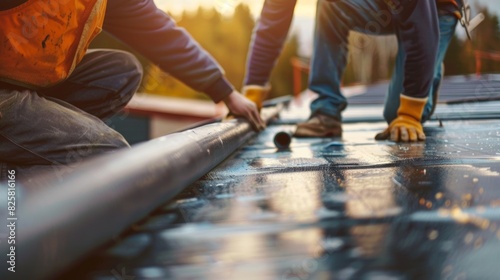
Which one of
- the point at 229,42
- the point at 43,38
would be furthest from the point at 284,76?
the point at 43,38

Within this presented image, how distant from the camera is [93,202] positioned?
28.4 inches

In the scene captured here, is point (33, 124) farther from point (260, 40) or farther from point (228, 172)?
point (260, 40)

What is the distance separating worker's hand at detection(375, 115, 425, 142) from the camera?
191 centimetres

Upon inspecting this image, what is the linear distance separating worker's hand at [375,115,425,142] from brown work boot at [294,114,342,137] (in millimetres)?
293

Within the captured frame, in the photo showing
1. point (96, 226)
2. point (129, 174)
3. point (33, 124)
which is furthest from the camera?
point (33, 124)

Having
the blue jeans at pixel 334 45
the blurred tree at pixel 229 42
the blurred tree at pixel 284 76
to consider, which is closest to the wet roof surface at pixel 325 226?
the blue jeans at pixel 334 45

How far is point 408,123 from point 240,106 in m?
0.68

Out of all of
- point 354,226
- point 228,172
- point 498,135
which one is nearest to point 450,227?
point 354,226

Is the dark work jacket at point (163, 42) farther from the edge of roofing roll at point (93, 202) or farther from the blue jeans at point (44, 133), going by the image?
the edge of roofing roll at point (93, 202)

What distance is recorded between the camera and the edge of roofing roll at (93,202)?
62 centimetres

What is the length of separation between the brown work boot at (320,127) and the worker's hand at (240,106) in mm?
230

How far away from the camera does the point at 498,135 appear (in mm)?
1994

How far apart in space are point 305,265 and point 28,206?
38 cm

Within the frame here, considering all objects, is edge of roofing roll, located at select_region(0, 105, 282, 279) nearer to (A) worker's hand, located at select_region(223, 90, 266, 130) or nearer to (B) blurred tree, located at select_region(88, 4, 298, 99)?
(A) worker's hand, located at select_region(223, 90, 266, 130)
